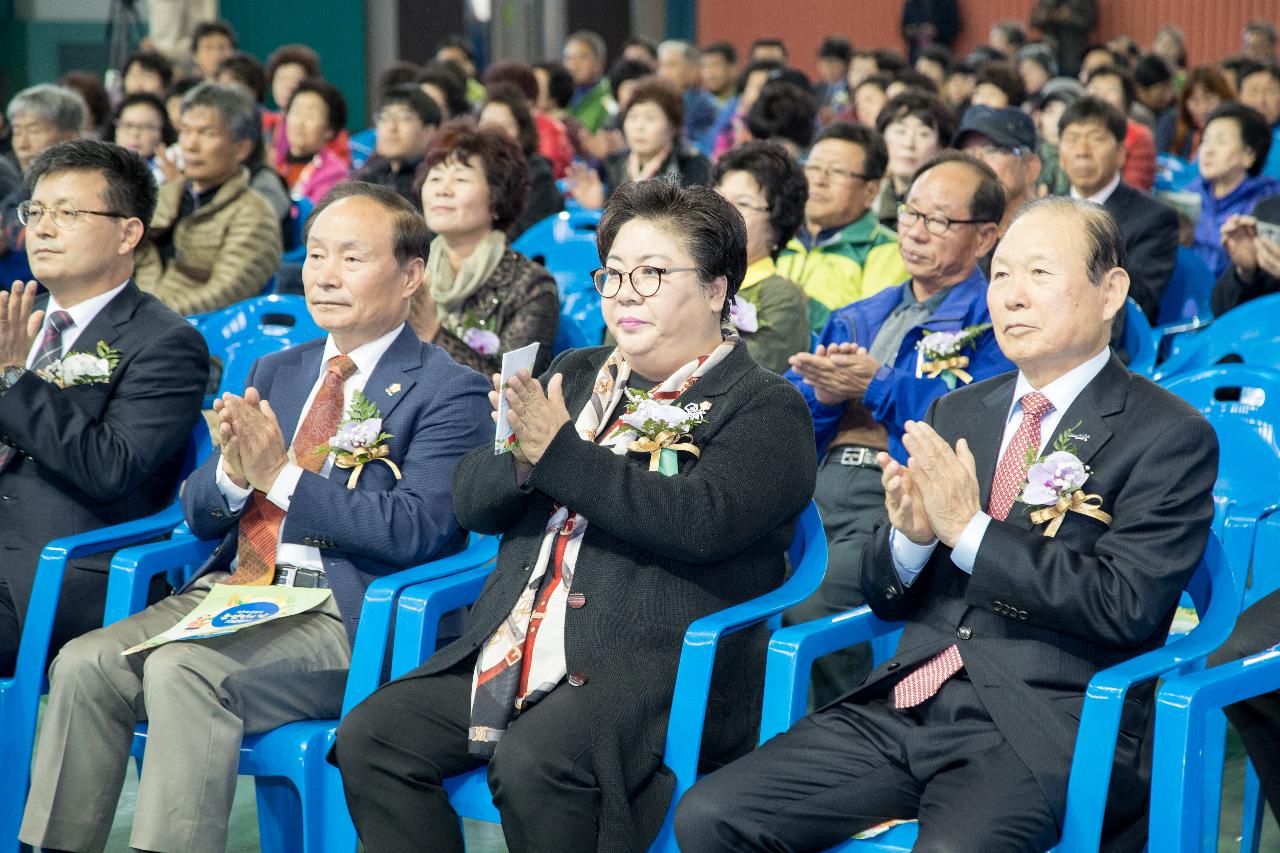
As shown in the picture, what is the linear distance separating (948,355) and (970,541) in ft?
3.72

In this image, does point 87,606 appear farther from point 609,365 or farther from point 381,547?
point 609,365

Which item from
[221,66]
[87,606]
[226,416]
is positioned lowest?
[87,606]

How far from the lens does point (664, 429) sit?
254cm

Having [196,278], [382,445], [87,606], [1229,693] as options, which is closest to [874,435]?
[382,445]

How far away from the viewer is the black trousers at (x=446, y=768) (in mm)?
2344

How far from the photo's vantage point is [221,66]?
31.4 feet

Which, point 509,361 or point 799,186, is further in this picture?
point 799,186

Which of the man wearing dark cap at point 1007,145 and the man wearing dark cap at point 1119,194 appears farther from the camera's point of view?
the man wearing dark cap at point 1119,194

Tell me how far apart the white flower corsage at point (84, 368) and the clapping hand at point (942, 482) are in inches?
67.2

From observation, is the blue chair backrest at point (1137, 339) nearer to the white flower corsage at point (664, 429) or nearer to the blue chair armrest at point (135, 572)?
the white flower corsage at point (664, 429)

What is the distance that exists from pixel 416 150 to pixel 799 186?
2938 millimetres

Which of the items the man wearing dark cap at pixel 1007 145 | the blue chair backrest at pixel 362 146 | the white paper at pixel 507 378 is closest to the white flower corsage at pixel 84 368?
the white paper at pixel 507 378

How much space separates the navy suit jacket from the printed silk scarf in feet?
1.02

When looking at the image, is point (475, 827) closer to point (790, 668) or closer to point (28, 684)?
point (28, 684)
